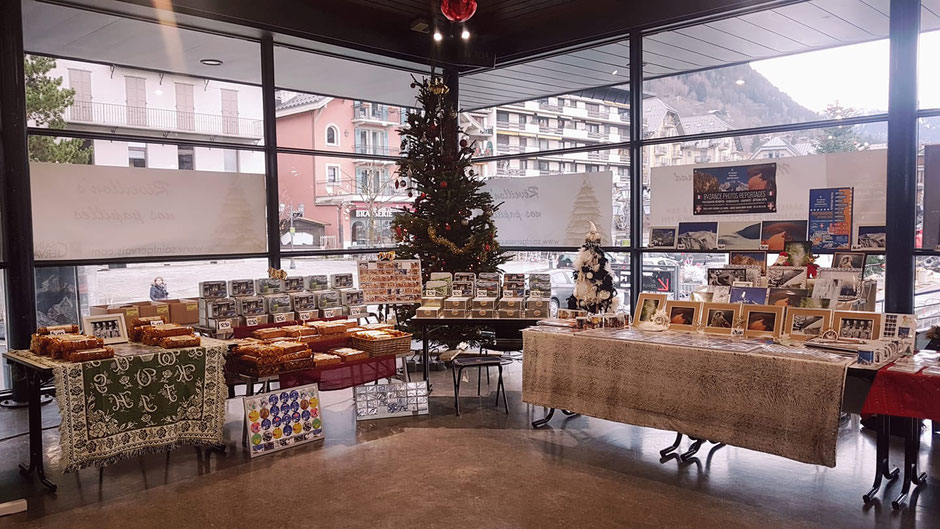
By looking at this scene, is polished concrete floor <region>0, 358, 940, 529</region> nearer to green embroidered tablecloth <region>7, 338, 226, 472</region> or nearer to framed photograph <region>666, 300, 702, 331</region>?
green embroidered tablecloth <region>7, 338, 226, 472</region>

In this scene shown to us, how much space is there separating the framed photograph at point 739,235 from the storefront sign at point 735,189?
0.39 feet

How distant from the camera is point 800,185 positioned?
5.70 meters

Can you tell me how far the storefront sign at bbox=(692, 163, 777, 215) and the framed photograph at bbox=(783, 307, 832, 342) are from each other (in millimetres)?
2134

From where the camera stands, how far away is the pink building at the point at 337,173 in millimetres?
7117

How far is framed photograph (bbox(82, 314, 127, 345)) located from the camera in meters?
4.34

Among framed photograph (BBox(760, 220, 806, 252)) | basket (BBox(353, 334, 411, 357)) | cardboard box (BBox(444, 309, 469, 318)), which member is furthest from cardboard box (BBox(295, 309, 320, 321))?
framed photograph (BBox(760, 220, 806, 252))

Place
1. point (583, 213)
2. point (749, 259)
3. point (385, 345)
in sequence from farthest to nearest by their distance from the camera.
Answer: point (583, 213) < point (385, 345) < point (749, 259)

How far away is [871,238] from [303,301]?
508 centimetres

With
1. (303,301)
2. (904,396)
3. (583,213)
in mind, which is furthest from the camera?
(583,213)

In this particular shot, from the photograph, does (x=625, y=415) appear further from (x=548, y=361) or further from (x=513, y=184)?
(x=513, y=184)

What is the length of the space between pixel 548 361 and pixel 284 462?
6.75 feet

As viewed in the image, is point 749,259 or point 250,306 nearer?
point 749,259

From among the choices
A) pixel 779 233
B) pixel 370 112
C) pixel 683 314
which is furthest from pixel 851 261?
pixel 370 112

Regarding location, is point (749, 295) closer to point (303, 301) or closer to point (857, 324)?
point (857, 324)
